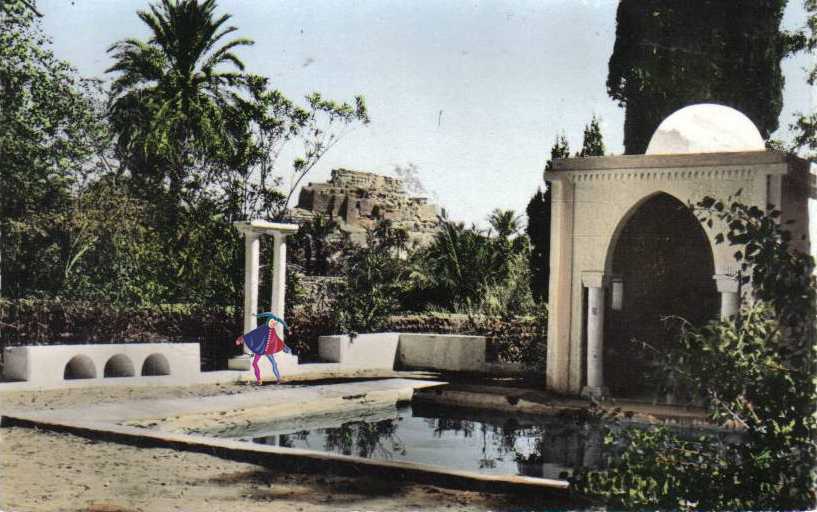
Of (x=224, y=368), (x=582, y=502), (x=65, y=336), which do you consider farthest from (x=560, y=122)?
(x=582, y=502)

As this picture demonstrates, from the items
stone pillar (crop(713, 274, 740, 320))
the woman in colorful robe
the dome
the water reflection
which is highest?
the dome

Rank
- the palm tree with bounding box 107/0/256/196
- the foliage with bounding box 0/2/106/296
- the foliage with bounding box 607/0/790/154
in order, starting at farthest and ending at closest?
the palm tree with bounding box 107/0/256/196, the foliage with bounding box 607/0/790/154, the foliage with bounding box 0/2/106/296

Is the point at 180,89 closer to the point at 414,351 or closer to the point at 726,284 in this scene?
the point at 414,351

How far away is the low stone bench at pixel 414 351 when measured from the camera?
57.4 feet

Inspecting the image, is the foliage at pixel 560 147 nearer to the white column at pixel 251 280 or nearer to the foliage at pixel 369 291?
the foliage at pixel 369 291

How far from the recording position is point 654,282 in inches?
558

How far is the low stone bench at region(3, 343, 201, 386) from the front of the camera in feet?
39.8

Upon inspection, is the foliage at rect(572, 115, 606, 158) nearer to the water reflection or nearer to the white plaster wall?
the white plaster wall

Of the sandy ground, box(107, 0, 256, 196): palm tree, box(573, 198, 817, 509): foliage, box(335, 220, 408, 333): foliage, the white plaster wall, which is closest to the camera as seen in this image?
box(573, 198, 817, 509): foliage

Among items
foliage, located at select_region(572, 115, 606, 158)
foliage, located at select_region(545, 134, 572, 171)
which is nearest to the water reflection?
foliage, located at select_region(572, 115, 606, 158)

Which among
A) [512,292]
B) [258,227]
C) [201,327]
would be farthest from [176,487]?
[512,292]

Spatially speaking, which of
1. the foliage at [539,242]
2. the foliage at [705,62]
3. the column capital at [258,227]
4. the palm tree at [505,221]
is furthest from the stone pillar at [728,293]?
the palm tree at [505,221]

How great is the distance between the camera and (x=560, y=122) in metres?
19.0

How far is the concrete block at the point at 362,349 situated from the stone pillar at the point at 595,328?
593 cm
